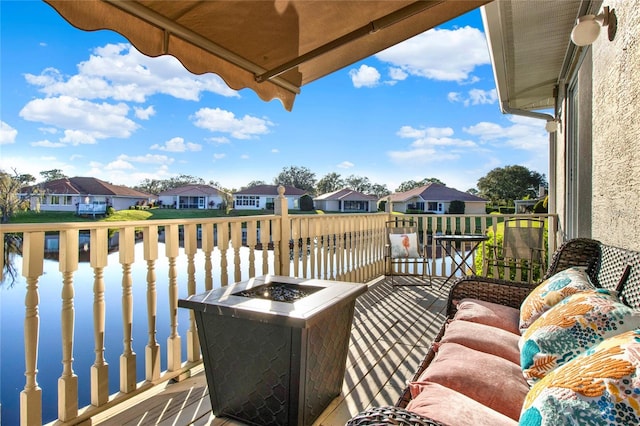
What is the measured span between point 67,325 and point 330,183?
139 feet

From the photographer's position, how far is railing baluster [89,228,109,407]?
6.75 feet

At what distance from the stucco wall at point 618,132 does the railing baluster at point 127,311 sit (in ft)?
9.45

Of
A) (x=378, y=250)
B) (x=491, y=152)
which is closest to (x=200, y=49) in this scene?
(x=378, y=250)

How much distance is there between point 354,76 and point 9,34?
22741mm

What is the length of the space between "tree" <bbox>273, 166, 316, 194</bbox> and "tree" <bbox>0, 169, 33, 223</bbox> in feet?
131

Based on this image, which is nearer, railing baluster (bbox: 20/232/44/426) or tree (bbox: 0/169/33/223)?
railing baluster (bbox: 20/232/44/426)

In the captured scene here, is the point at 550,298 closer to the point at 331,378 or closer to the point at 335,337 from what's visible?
the point at 335,337

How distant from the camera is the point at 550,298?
168 cm

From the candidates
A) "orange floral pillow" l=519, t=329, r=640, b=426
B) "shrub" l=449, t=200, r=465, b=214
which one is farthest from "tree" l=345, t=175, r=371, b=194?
"orange floral pillow" l=519, t=329, r=640, b=426

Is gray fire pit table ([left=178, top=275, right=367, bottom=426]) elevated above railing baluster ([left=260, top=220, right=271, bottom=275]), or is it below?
below

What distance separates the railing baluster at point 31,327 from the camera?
5.82ft

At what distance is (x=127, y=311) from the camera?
2229 millimetres

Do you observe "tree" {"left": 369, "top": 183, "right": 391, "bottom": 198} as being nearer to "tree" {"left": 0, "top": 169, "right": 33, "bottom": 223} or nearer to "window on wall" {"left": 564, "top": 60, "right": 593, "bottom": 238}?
"window on wall" {"left": 564, "top": 60, "right": 593, "bottom": 238}

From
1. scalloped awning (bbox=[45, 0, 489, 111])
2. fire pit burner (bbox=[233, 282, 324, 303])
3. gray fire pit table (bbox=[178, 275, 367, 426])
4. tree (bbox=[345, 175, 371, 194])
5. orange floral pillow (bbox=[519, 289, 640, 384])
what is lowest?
gray fire pit table (bbox=[178, 275, 367, 426])
